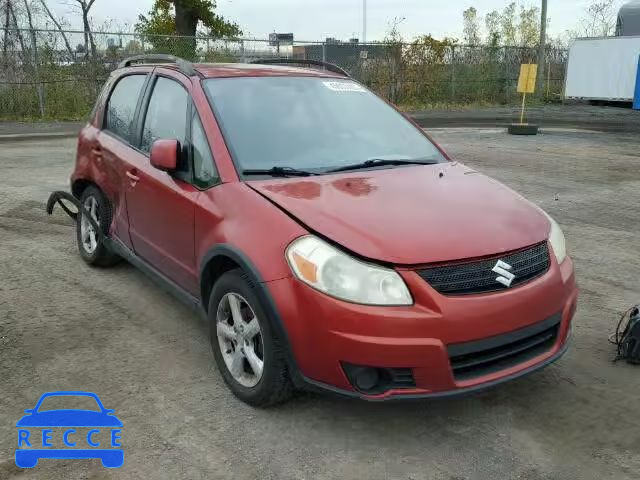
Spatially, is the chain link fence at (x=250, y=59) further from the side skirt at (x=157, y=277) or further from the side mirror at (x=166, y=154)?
the side mirror at (x=166, y=154)

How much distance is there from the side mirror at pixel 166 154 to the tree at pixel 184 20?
70.6 feet

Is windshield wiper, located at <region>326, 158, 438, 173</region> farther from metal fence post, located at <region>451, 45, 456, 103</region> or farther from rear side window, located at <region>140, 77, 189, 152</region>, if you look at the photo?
metal fence post, located at <region>451, 45, 456, 103</region>

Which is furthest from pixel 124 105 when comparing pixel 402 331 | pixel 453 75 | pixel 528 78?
pixel 453 75

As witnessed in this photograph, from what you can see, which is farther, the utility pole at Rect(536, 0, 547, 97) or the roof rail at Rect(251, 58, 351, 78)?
the utility pole at Rect(536, 0, 547, 97)

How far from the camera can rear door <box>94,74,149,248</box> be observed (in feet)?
14.8

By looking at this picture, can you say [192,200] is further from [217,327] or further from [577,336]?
[577,336]

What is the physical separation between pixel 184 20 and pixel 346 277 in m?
24.9

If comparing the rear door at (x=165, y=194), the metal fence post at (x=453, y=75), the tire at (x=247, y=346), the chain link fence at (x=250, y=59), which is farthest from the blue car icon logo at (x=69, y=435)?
the metal fence post at (x=453, y=75)

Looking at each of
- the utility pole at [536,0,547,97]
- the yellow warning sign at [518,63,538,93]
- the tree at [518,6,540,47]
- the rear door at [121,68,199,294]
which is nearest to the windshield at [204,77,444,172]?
the rear door at [121,68,199,294]

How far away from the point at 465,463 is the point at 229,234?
5.09ft

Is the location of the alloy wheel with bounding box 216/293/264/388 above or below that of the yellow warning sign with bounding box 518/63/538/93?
below

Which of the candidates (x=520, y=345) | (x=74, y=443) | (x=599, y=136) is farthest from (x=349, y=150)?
(x=599, y=136)

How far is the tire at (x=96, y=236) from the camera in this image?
490cm

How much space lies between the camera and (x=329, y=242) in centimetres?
280
